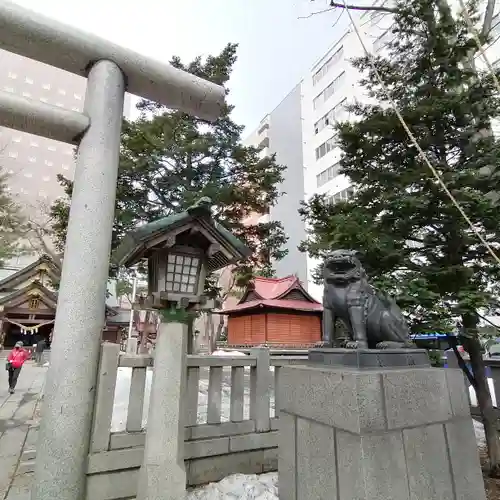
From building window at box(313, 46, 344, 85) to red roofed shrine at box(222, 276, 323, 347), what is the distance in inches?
870

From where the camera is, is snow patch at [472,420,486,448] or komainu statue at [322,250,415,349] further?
snow patch at [472,420,486,448]

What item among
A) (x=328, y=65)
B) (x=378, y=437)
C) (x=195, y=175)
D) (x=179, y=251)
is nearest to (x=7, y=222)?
(x=195, y=175)

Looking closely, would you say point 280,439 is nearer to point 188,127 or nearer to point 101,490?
point 101,490

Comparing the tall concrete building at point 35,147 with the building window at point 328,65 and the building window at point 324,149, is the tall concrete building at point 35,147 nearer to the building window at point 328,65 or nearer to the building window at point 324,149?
the building window at point 324,149

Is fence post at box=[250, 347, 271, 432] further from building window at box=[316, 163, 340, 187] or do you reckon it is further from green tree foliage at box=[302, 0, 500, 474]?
building window at box=[316, 163, 340, 187]

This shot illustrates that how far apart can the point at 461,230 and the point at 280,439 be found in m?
4.45

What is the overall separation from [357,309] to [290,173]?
31770 millimetres

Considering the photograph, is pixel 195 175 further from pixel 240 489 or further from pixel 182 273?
pixel 240 489

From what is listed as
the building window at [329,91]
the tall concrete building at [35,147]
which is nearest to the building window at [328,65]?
the building window at [329,91]

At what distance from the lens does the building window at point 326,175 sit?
90.5 feet

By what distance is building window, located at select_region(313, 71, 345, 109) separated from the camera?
28.3m

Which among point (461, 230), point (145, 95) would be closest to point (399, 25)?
point (461, 230)

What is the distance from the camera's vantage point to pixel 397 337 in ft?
10.4

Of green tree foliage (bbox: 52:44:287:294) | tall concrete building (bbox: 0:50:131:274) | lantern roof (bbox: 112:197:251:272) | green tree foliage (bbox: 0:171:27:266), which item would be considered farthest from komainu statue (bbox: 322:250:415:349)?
green tree foliage (bbox: 0:171:27:266)
